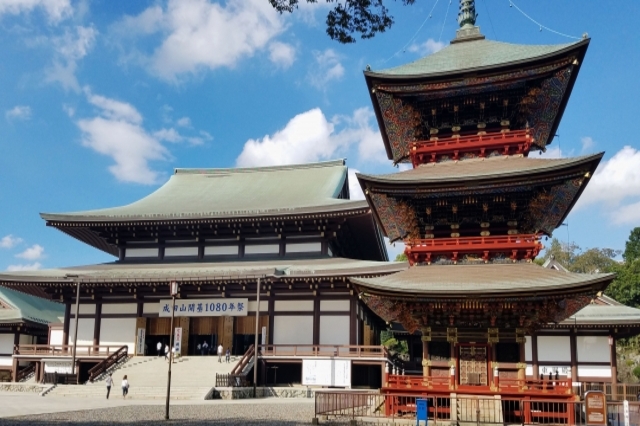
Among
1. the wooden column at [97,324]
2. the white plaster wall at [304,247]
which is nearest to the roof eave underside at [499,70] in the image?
the white plaster wall at [304,247]

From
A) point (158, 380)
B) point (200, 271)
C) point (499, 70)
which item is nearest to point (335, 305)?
point (200, 271)

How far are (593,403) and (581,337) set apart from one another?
15.3m

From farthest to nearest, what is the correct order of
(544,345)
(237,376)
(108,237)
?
1. (108,237)
2. (544,345)
3. (237,376)

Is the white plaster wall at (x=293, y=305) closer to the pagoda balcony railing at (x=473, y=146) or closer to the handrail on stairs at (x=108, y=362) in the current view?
the handrail on stairs at (x=108, y=362)

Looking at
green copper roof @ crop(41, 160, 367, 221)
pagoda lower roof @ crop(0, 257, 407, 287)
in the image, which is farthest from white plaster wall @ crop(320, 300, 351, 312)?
green copper roof @ crop(41, 160, 367, 221)

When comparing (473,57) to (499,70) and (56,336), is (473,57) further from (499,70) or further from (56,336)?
(56,336)

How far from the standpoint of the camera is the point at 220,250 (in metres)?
38.7

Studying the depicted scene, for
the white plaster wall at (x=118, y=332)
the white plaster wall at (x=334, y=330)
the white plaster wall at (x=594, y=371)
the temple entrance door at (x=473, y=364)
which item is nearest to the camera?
the temple entrance door at (x=473, y=364)

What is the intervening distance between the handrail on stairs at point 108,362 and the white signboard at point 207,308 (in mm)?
3035

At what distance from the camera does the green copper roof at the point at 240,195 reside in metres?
37.2

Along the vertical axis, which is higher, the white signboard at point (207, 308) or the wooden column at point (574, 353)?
the white signboard at point (207, 308)

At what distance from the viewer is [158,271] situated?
36719 millimetres

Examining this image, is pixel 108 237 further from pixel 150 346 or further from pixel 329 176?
pixel 329 176

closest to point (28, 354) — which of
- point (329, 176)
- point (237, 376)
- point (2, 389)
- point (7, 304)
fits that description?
point (2, 389)
